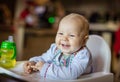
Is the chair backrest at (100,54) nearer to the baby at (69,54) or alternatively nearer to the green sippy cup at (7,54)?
the baby at (69,54)

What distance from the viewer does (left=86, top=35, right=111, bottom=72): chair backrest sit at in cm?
86

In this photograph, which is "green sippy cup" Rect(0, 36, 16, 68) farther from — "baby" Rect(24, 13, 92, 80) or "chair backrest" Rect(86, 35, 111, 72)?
"chair backrest" Rect(86, 35, 111, 72)

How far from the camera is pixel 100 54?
88 centimetres

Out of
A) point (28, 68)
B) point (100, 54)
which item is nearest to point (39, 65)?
point (28, 68)

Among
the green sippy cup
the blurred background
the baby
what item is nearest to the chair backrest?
the baby

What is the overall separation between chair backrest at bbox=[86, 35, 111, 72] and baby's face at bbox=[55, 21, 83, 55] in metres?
0.16

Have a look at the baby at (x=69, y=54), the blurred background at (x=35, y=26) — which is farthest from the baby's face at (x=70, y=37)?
the blurred background at (x=35, y=26)

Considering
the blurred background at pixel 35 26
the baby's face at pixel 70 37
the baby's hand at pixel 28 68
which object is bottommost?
the baby's hand at pixel 28 68

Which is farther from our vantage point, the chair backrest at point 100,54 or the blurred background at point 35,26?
the blurred background at point 35,26

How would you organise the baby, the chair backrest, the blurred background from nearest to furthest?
the baby, the chair backrest, the blurred background

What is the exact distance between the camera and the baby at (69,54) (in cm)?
68

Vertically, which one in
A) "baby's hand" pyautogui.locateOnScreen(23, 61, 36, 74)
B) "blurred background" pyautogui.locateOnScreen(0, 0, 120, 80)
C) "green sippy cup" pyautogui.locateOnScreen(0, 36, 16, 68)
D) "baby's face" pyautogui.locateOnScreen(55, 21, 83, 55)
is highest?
"blurred background" pyautogui.locateOnScreen(0, 0, 120, 80)

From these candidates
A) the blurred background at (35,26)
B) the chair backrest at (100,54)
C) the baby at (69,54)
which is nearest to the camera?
the baby at (69,54)

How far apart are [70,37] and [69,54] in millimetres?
57
